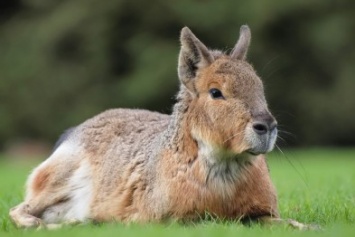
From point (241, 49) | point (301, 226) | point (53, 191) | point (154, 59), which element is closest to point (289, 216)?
point (301, 226)

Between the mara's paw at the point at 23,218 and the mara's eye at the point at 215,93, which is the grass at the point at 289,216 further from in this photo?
the mara's eye at the point at 215,93

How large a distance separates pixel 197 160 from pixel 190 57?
81cm

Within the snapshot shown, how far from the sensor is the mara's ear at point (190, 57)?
740cm

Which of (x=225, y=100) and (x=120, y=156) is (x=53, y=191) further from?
(x=225, y=100)

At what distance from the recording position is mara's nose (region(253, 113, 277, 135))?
22.1 feet

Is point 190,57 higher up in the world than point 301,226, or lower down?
higher up

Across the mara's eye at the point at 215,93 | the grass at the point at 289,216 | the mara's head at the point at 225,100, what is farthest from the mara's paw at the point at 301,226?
the mara's eye at the point at 215,93

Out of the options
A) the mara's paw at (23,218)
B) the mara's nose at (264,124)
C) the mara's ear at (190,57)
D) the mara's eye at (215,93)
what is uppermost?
the mara's ear at (190,57)

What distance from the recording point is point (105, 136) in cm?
861

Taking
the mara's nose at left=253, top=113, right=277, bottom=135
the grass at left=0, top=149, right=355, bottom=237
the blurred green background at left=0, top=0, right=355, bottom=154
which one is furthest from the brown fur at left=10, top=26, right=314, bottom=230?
the blurred green background at left=0, top=0, right=355, bottom=154

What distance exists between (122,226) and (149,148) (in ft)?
2.79

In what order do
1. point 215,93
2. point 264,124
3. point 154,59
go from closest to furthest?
point 264,124
point 215,93
point 154,59

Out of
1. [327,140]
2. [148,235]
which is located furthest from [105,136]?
[327,140]

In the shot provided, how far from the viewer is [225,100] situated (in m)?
7.07
